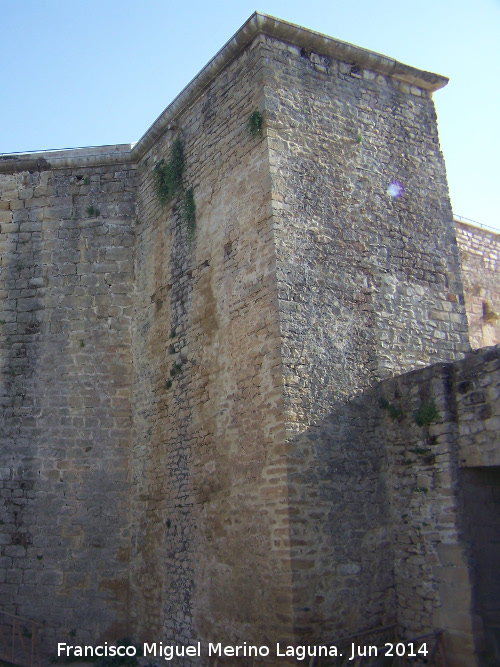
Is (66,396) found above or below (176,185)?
below

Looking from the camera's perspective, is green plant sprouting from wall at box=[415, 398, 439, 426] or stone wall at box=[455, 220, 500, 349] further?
stone wall at box=[455, 220, 500, 349]

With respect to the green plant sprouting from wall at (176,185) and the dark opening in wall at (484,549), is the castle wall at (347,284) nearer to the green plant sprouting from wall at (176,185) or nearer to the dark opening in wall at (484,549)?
the dark opening in wall at (484,549)

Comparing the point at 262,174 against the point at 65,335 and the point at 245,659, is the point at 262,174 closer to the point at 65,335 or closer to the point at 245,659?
the point at 65,335

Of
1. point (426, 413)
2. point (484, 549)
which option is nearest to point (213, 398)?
point (426, 413)

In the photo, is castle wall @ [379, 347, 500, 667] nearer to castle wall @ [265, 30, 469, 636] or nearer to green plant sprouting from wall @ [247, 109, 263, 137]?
castle wall @ [265, 30, 469, 636]

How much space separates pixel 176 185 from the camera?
9766 millimetres

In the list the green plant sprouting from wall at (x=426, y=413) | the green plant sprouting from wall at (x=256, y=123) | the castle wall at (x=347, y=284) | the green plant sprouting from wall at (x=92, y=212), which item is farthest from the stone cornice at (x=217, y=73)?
the green plant sprouting from wall at (x=426, y=413)

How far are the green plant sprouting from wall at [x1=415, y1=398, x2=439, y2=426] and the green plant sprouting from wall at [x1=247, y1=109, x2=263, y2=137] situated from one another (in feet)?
12.2

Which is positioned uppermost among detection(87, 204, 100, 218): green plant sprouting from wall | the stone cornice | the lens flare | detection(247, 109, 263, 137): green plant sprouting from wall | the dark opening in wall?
the stone cornice

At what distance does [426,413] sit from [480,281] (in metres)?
6.48

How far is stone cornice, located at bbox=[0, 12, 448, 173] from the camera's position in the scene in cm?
833

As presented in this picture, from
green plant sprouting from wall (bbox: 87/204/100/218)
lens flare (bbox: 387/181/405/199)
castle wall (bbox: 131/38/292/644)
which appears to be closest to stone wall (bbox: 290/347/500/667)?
castle wall (bbox: 131/38/292/644)

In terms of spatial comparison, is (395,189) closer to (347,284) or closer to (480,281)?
(347,284)

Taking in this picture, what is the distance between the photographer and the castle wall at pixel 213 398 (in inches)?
282
